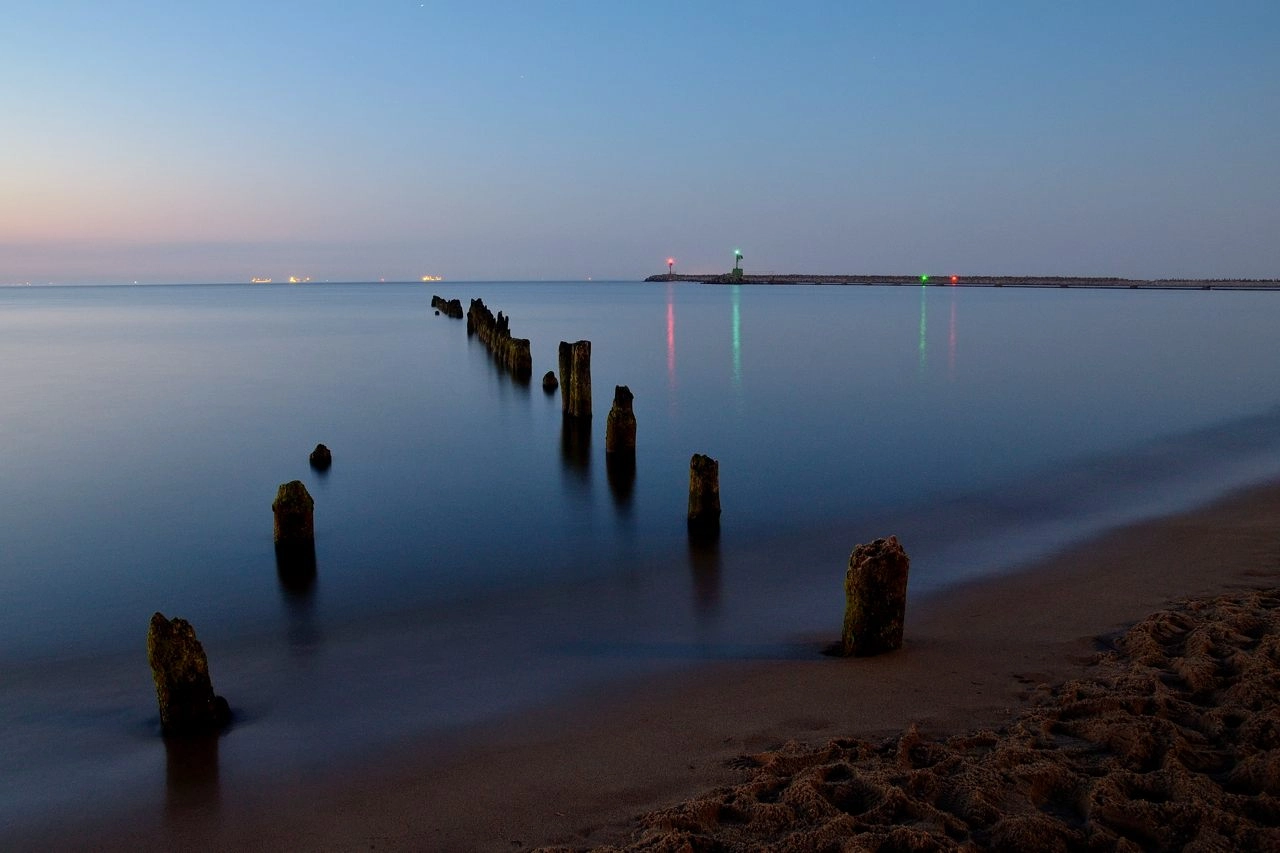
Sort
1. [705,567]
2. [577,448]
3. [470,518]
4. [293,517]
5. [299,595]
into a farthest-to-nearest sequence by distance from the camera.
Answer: [577,448] → [470,518] → [293,517] → [705,567] → [299,595]

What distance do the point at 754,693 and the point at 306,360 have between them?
2752 cm

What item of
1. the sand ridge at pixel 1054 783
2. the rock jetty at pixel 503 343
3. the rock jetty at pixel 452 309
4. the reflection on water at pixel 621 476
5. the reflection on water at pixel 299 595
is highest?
the rock jetty at pixel 452 309

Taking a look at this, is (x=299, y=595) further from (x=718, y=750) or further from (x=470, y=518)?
(x=718, y=750)

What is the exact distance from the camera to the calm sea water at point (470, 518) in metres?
5.68

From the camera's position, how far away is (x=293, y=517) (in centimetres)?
862

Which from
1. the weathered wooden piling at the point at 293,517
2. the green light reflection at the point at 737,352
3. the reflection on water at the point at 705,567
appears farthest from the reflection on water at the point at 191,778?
the green light reflection at the point at 737,352

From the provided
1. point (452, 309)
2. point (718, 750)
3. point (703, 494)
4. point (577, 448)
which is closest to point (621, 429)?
point (577, 448)

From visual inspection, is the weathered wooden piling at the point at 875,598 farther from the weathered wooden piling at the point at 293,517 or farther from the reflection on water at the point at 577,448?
the reflection on water at the point at 577,448

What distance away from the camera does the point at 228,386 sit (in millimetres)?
22906

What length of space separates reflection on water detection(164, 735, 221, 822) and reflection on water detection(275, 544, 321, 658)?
1.42m

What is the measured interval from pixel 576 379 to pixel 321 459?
15.8ft

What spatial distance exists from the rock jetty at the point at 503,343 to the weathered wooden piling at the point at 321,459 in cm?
974

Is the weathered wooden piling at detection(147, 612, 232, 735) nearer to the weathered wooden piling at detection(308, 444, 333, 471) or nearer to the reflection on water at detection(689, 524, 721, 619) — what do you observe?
the reflection on water at detection(689, 524, 721, 619)

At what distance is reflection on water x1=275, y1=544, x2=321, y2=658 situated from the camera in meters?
6.67
